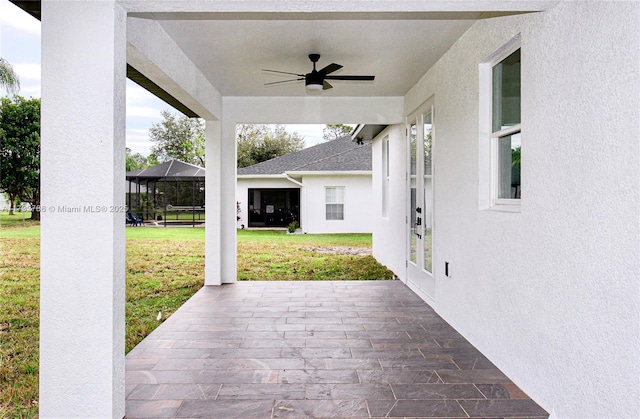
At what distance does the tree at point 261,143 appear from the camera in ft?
101

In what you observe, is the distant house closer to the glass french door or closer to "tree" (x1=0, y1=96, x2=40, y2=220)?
the glass french door

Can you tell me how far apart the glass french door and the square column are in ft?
9.02

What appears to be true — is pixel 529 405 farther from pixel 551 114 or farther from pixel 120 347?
pixel 120 347

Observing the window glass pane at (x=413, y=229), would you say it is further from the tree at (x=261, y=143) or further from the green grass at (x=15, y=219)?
the tree at (x=261, y=143)

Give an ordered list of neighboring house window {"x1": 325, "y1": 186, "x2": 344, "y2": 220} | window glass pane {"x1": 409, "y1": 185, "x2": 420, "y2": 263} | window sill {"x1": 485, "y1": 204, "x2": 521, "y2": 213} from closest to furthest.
Answer: window sill {"x1": 485, "y1": 204, "x2": 521, "y2": 213} < window glass pane {"x1": 409, "y1": 185, "x2": 420, "y2": 263} < neighboring house window {"x1": 325, "y1": 186, "x2": 344, "y2": 220}

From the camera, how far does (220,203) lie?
274 inches

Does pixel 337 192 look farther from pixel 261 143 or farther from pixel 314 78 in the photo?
pixel 261 143

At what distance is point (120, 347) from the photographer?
8.55ft

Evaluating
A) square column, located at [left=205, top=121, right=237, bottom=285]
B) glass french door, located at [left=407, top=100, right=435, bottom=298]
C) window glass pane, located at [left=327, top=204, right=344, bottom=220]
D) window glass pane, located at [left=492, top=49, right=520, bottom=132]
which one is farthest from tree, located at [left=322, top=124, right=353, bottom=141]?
window glass pane, located at [left=492, top=49, right=520, bottom=132]

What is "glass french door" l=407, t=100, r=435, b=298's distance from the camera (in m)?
5.71

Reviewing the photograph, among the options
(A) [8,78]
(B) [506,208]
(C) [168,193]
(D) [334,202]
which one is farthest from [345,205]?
(B) [506,208]

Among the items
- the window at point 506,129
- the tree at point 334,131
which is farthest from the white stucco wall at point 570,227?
the tree at point 334,131

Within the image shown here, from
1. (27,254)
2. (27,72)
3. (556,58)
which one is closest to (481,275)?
(556,58)

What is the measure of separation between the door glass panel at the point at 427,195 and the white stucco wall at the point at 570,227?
170cm
